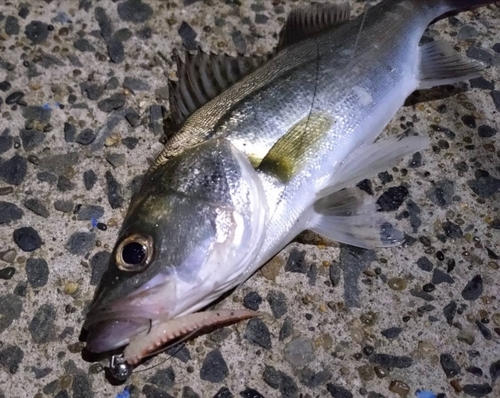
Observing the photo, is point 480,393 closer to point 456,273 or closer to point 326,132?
point 456,273

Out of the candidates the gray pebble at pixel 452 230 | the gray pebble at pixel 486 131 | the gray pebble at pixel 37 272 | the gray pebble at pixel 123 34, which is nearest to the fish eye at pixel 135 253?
the gray pebble at pixel 37 272

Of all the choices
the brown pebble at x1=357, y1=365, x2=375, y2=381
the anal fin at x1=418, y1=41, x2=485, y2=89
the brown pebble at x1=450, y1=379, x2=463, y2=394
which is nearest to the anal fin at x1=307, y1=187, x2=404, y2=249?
the brown pebble at x1=357, y1=365, x2=375, y2=381

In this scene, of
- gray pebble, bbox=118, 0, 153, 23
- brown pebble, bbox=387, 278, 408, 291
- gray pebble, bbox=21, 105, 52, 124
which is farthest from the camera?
gray pebble, bbox=118, 0, 153, 23

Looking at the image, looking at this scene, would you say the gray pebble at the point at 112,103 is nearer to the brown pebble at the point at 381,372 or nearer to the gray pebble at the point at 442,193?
the gray pebble at the point at 442,193

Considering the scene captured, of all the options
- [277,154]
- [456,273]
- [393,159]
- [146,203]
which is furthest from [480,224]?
[146,203]

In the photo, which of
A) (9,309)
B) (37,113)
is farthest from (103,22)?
(9,309)

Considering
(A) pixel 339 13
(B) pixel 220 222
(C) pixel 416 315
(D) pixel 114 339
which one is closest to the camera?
(D) pixel 114 339

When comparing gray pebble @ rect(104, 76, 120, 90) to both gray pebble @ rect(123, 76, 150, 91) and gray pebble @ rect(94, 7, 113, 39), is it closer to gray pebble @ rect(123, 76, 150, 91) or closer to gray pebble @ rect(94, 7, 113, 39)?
gray pebble @ rect(123, 76, 150, 91)
